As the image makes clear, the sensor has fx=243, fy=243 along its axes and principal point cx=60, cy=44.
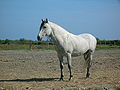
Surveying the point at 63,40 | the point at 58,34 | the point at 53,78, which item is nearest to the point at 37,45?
the point at 53,78

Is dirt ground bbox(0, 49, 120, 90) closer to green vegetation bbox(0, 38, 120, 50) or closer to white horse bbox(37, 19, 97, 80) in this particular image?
white horse bbox(37, 19, 97, 80)

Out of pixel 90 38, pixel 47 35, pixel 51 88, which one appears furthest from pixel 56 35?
pixel 51 88

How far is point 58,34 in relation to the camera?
30.6 ft

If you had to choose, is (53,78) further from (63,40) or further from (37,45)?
(37,45)

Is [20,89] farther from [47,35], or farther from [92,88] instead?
[47,35]

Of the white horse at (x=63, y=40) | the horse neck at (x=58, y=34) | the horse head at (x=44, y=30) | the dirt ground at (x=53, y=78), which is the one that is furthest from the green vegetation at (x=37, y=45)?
the horse head at (x=44, y=30)

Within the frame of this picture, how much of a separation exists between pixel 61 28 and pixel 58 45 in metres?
0.79

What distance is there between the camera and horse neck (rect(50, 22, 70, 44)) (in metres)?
9.22

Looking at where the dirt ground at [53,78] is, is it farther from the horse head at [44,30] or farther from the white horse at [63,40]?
the horse head at [44,30]

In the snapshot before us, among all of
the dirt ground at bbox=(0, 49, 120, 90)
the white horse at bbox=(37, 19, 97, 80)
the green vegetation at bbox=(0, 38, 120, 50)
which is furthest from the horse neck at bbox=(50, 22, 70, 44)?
the green vegetation at bbox=(0, 38, 120, 50)

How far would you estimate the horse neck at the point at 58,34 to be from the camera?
9.22 m

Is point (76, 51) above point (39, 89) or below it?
above

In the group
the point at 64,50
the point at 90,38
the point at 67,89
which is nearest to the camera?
the point at 67,89

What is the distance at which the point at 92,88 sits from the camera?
23.7 ft
